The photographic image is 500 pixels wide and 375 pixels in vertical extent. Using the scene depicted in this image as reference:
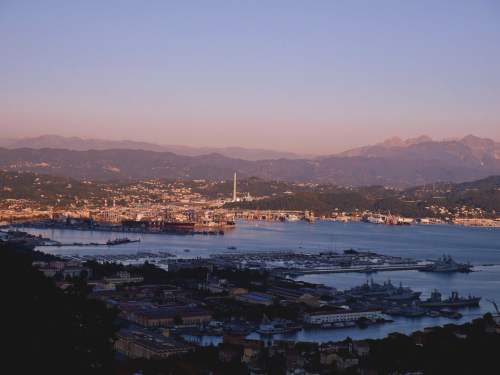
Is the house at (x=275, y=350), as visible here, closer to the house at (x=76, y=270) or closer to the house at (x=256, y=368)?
the house at (x=256, y=368)

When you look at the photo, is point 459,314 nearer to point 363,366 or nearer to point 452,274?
point 363,366

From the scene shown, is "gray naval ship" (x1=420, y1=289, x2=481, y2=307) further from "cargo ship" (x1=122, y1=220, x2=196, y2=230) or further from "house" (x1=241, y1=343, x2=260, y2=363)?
"cargo ship" (x1=122, y1=220, x2=196, y2=230)

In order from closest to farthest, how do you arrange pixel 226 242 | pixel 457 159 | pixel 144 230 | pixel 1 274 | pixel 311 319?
pixel 1 274 → pixel 311 319 → pixel 226 242 → pixel 144 230 → pixel 457 159

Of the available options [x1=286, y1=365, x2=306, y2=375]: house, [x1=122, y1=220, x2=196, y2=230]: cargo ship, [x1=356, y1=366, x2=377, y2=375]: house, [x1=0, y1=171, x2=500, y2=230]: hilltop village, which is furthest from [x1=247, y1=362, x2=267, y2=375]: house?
[x1=0, y1=171, x2=500, y2=230]: hilltop village

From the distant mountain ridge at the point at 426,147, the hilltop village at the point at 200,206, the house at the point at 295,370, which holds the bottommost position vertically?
the house at the point at 295,370

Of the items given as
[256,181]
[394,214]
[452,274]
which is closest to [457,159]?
[256,181]

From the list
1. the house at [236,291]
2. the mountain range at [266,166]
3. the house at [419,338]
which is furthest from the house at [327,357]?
the mountain range at [266,166]
